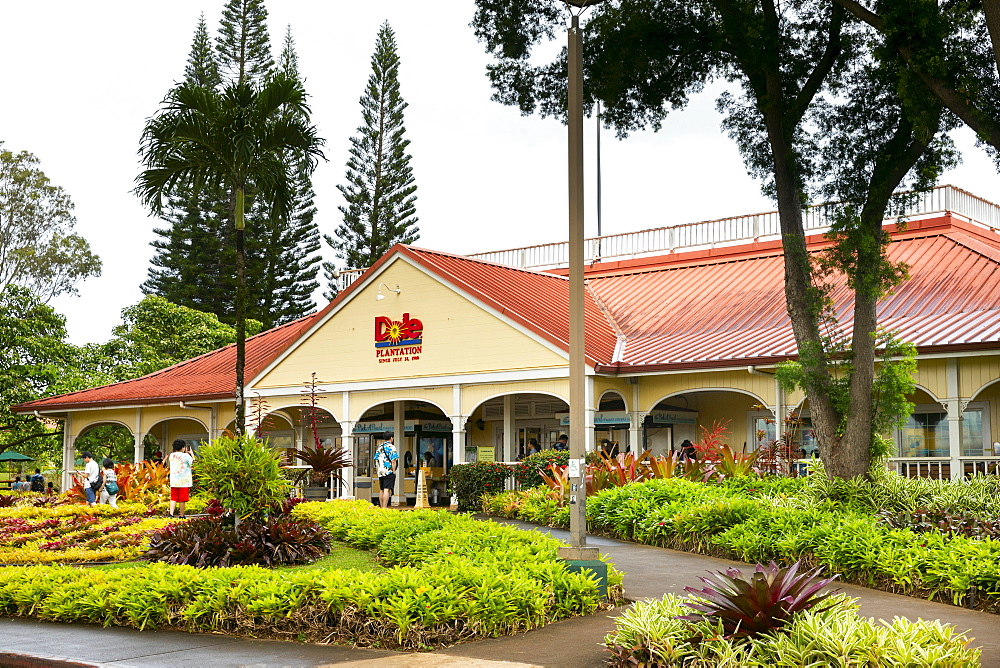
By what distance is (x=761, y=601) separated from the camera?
23.2ft

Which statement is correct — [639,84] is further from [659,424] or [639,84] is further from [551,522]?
[659,424]

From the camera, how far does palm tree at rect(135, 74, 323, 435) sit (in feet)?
59.5

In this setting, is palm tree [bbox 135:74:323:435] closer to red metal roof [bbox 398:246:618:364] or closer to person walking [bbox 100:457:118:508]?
person walking [bbox 100:457:118:508]

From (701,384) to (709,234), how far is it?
8079mm

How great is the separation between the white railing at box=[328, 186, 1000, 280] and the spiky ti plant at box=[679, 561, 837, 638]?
1717 cm

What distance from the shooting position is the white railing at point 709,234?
25.0 meters

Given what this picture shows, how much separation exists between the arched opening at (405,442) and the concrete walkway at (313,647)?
1703 cm

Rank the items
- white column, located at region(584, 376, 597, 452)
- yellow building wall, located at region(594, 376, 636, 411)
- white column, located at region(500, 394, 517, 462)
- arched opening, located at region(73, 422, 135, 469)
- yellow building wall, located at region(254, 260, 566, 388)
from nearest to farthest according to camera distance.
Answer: white column, located at region(584, 376, 597, 452) < yellow building wall, located at region(594, 376, 636, 411) < yellow building wall, located at region(254, 260, 566, 388) < white column, located at region(500, 394, 517, 462) < arched opening, located at region(73, 422, 135, 469)

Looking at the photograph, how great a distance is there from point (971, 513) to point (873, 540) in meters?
1.99

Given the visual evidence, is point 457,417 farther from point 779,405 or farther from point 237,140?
point 237,140

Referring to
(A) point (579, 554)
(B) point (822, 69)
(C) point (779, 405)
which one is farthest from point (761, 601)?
(C) point (779, 405)

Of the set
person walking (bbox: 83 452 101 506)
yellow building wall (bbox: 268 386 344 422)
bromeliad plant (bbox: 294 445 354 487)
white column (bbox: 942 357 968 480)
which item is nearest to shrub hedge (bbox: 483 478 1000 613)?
bromeliad plant (bbox: 294 445 354 487)

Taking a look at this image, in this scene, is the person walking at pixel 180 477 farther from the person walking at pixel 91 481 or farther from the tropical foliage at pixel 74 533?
the person walking at pixel 91 481

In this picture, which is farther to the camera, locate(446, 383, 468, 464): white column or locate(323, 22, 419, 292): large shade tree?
locate(323, 22, 419, 292): large shade tree
